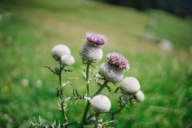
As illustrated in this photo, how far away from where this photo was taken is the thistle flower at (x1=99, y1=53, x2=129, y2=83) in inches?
94.6

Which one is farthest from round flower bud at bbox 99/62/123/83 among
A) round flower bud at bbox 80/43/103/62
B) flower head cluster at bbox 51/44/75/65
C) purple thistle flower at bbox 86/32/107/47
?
flower head cluster at bbox 51/44/75/65

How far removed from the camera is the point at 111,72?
2.40 meters

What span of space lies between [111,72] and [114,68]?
77 mm

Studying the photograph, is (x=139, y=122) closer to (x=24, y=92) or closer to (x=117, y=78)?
(x=117, y=78)

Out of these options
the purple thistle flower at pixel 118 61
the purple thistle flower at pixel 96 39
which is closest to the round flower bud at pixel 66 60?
the purple thistle flower at pixel 96 39

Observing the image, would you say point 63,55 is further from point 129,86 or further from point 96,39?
point 129,86

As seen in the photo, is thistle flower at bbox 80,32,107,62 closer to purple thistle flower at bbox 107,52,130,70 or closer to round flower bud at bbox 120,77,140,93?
purple thistle flower at bbox 107,52,130,70

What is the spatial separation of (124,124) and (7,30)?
7.19 m

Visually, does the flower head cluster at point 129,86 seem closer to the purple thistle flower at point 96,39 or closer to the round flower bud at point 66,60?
the purple thistle flower at point 96,39

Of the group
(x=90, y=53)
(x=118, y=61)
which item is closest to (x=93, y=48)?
Answer: (x=90, y=53)

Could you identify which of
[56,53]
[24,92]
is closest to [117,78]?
[56,53]

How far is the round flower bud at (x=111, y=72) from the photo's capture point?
240 cm

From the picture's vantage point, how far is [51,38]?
42.4ft

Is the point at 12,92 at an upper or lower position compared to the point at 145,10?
lower
